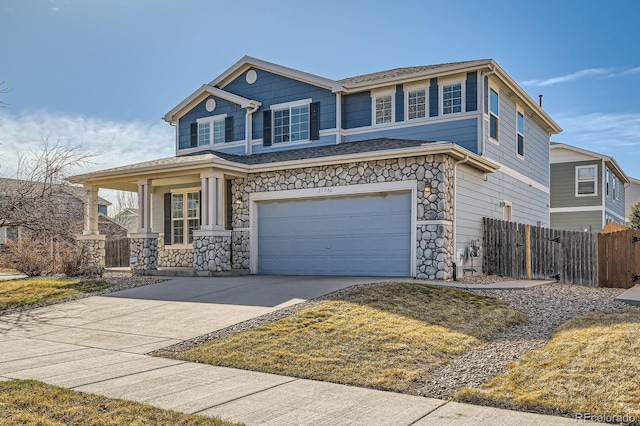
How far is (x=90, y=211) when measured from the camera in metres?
19.3

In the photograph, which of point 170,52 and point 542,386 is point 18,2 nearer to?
point 170,52

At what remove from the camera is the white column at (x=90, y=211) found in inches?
753

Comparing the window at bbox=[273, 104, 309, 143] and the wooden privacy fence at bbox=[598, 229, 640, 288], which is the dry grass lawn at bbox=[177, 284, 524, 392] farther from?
the window at bbox=[273, 104, 309, 143]

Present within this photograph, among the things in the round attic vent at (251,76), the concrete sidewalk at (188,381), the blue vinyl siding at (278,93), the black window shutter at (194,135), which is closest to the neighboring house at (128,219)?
the black window shutter at (194,135)

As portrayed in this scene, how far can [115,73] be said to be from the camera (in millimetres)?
17156

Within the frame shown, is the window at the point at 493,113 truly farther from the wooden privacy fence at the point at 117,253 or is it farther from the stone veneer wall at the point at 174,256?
the wooden privacy fence at the point at 117,253

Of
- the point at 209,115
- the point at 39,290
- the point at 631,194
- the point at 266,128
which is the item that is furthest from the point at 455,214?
the point at 631,194

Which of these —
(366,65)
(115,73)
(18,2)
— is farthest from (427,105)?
(18,2)

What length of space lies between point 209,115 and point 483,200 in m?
10.3

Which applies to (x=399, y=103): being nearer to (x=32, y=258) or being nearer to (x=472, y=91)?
(x=472, y=91)

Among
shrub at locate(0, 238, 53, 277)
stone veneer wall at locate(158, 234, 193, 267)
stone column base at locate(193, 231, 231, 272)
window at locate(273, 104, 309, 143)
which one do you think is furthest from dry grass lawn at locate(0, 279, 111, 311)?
window at locate(273, 104, 309, 143)

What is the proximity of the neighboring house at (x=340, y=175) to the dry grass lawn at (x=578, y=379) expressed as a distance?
726cm

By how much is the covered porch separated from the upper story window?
8.06 feet

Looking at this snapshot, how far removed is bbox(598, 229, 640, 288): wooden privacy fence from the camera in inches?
595
